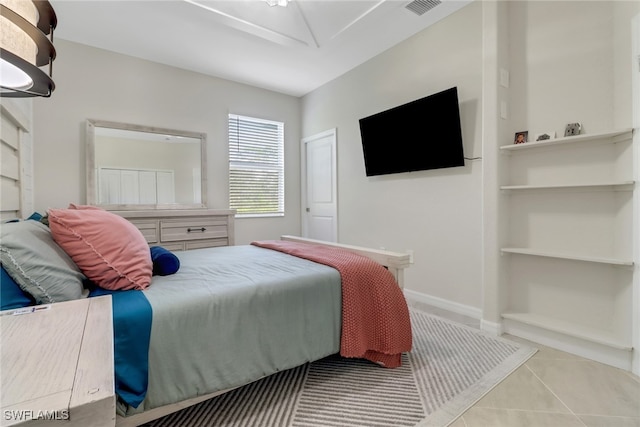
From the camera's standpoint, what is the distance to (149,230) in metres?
2.96

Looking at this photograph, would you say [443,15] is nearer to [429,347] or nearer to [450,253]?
[450,253]

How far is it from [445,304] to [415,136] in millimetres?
1658

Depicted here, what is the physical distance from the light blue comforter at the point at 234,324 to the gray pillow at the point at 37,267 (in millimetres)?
276

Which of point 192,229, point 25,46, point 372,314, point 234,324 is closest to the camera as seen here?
point 25,46

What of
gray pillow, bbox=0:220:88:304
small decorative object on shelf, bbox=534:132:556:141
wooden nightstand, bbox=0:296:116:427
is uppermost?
small decorative object on shelf, bbox=534:132:556:141

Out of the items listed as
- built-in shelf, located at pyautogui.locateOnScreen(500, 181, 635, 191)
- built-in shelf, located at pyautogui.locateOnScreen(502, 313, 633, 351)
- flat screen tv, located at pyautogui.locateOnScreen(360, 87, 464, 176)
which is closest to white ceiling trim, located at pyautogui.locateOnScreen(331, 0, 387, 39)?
flat screen tv, located at pyautogui.locateOnScreen(360, 87, 464, 176)

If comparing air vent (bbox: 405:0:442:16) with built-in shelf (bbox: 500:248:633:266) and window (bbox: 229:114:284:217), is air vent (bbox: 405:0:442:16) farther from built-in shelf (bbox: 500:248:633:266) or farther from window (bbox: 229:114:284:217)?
window (bbox: 229:114:284:217)

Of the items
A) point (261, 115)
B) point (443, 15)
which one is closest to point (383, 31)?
point (443, 15)

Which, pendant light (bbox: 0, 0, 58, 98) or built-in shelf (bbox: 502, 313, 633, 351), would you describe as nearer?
pendant light (bbox: 0, 0, 58, 98)

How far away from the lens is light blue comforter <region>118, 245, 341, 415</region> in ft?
3.74

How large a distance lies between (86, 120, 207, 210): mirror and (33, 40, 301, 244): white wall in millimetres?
108

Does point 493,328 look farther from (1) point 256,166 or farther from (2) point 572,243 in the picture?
(1) point 256,166

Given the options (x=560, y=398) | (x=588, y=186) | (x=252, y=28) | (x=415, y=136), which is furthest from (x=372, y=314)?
(x=252, y=28)

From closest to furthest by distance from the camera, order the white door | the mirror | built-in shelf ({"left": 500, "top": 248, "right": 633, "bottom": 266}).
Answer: built-in shelf ({"left": 500, "top": 248, "right": 633, "bottom": 266}) < the mirror < the white door
